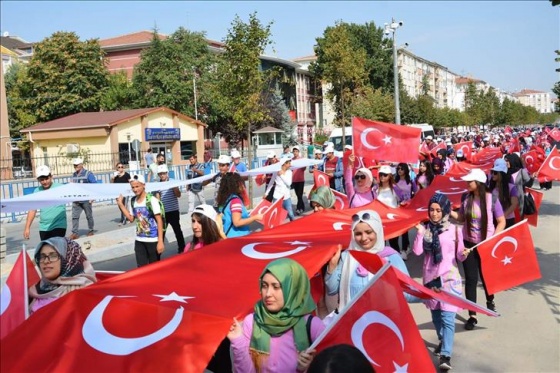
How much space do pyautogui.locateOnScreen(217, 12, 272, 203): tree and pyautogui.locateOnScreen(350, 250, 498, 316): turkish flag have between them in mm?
14823

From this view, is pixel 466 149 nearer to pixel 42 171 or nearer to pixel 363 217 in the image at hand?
pixel 42 171

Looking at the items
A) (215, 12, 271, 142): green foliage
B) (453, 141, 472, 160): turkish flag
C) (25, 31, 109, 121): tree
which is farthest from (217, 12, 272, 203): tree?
(25, 31, 109, 121): tree

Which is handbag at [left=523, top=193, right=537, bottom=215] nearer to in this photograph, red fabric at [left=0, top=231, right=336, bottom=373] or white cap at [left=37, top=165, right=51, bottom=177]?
red fabric at [left=0, top=231, right=336, bottom=373]

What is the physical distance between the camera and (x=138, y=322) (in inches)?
132

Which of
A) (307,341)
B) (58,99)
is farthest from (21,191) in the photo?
(58,99)

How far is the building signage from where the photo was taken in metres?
40.9

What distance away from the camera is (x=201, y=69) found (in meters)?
54.4

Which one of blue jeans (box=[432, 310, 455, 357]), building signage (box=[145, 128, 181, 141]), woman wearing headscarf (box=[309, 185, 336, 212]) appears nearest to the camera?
blue jeans (box=[432, 310, 455, 357])

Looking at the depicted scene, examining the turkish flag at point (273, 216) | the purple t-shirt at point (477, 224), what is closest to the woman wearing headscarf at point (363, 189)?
the turkish flag at point (273, 216)

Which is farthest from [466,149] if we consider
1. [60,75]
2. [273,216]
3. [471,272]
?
[60,75]

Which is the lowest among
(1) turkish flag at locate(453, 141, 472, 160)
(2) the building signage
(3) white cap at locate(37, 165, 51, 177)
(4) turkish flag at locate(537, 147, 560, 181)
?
(4) turkish flag at locate(537, 147, 560, 181)

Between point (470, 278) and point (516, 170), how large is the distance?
4254 mm

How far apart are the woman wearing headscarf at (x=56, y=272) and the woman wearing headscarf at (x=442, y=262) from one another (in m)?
2.98

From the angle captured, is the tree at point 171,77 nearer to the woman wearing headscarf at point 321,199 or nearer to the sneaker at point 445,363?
the woman wearing headscarf at point 321,199
